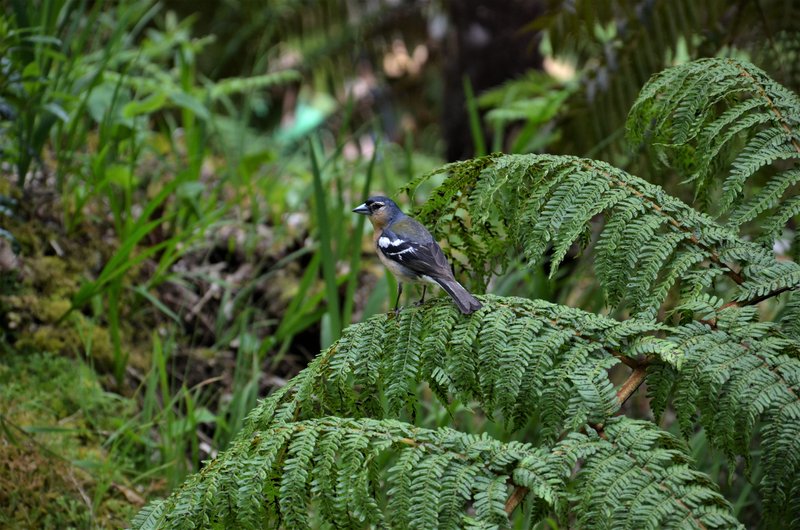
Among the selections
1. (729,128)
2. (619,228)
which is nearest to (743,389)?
(619,228)

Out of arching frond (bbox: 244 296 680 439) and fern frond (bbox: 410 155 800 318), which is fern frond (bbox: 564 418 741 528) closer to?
arching frond (bbox: 244 296 680 439)

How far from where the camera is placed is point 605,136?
355 cm

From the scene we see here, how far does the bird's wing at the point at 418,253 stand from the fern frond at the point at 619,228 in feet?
0.87

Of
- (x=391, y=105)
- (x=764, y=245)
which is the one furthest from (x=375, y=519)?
(x=391, y=105)

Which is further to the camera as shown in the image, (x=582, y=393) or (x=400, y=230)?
(x=400, y=230)

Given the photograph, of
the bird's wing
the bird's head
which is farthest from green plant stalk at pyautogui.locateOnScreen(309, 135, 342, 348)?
the bird's wing

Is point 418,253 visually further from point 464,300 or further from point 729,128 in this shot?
point 729,128

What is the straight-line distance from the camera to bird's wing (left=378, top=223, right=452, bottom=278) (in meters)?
2.21

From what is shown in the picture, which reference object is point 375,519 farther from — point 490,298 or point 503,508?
point 490,298

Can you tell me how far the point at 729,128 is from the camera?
6.38ft

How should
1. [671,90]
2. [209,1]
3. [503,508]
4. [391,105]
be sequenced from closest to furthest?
[503,508], [671,90], [209,1], [391,105]

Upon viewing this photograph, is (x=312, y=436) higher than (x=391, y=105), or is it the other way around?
(x=312, y=436)

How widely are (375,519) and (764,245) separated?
1016 millimetres

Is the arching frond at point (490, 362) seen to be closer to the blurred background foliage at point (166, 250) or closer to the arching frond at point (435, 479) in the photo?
the arching frond at point (435, 479)
